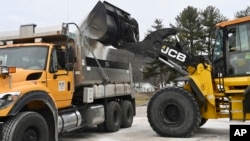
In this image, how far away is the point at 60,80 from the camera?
9.32 metres

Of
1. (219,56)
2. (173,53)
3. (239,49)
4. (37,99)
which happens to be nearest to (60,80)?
(37,99)

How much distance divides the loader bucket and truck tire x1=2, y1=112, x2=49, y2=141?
3755 millimetres

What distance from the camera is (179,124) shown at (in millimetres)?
10852

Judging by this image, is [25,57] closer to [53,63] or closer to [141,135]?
[53,63]

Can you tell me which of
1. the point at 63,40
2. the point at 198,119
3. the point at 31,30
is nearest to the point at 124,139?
the point at 198,119

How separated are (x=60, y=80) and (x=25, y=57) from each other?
99 cm

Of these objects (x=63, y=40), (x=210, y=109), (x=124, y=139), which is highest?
(x=63, y=40)

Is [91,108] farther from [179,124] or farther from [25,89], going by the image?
[25,89]

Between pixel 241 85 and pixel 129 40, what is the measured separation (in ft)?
12.6

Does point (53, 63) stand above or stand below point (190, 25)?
below

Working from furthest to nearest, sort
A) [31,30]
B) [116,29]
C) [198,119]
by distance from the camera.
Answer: [116,29]
[198,119]
[31,30]

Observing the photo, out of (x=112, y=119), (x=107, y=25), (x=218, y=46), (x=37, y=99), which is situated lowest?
(x=112, y=119)

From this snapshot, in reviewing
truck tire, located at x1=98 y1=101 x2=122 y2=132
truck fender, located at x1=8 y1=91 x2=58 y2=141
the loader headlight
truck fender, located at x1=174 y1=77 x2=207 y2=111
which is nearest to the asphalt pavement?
truck tire, located at x1=98 y1=101 x2=122 y2=132

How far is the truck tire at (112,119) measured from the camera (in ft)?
39.1
